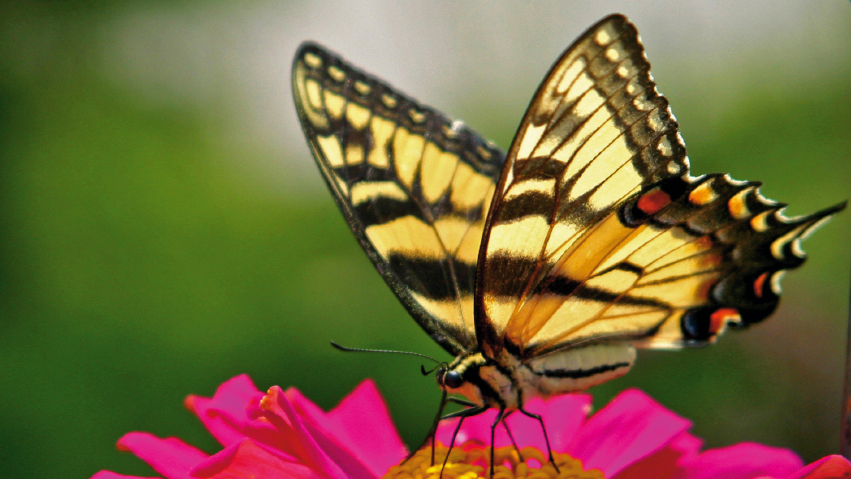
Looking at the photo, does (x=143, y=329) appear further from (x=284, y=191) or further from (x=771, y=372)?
(x=771, y=372)

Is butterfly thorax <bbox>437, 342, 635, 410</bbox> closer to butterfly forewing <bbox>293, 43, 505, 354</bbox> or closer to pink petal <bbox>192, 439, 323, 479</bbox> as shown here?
butterfly forewing <bbox>293, 43, 505, 354</bbox>

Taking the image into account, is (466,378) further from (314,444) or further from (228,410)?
(228,410)

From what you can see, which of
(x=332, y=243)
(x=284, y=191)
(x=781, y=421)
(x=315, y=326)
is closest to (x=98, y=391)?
(x=315, y=326)

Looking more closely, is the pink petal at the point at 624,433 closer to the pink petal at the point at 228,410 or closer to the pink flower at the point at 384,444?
the pink flower at the point at 384,444

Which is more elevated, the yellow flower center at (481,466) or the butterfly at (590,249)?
the butterfly at (590,249)

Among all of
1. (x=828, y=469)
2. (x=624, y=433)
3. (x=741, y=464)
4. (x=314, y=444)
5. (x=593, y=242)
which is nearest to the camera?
(x=828, y=469)

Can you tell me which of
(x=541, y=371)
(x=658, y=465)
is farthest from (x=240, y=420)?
(x=658, y=465)

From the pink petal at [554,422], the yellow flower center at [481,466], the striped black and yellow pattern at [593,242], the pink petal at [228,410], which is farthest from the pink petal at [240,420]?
the pink petal at [554,422]

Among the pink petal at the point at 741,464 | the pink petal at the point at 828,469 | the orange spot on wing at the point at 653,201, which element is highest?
the orange spot on wing at the point at 653,201
